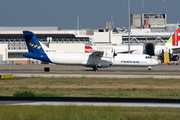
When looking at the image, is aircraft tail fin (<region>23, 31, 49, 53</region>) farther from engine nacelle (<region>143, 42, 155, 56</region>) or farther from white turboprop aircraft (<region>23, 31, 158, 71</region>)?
engine nacelle (<region>143, 42, 155, 56</region>)

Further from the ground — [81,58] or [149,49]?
[149,49]

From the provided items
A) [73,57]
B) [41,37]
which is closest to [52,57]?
[73,57]

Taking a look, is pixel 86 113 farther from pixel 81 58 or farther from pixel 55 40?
pixel 55 40

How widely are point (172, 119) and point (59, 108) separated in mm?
5821

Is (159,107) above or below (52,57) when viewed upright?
below

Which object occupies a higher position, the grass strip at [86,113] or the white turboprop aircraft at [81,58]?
the white turboprop aircraft at [81,58]

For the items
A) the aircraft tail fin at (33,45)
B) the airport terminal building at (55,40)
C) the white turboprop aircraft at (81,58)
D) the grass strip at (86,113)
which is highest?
the airport terminal building at (55,40)

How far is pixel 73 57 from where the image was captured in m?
48.1

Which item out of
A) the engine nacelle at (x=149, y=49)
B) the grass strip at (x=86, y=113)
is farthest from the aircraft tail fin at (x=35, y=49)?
the engine nacelle at (x=149, y=49)

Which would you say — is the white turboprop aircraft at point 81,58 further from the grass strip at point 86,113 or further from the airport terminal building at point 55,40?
the airport terminal building at point 55,40

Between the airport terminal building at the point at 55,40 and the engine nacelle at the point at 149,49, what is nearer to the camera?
the engine nacelle at the point at 149,49

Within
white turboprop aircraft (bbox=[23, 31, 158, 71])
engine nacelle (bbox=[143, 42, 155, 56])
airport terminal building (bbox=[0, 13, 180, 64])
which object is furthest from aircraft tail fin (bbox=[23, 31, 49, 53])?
engine nacelle (bbox=[143, 42, 155, 56])

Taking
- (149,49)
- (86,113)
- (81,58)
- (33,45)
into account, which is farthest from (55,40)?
(86,113)

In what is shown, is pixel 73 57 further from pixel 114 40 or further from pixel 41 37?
pixel 114 40
